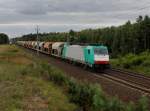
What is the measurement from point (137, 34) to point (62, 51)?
636 inches

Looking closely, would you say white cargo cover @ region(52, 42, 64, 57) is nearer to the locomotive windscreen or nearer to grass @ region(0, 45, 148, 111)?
the locomotive windscreen

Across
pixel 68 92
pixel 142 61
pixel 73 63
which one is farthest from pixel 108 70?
pixel 68 92

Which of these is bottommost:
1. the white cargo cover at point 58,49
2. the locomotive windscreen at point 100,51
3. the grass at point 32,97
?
the grass at point 32,97

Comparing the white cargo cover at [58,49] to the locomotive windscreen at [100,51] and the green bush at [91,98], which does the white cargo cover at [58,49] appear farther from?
the green bush at [91,98]

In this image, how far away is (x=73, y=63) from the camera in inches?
1989

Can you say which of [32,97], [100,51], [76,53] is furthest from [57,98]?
[76,53]

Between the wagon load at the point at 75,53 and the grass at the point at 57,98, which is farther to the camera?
the wagon load at the point at 75,53

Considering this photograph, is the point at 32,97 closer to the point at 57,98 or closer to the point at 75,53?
the point at 57,98

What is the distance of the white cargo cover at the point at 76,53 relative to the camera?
146 ft

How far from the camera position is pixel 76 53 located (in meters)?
47.5

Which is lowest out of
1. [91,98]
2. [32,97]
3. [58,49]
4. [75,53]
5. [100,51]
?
[32,97]

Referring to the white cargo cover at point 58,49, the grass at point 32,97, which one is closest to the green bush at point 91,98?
the grass at point 32,97

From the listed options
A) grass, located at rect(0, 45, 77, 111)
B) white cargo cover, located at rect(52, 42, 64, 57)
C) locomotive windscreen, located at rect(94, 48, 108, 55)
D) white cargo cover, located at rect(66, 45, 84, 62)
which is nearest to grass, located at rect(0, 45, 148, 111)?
grass, located at rect(0, 45, 77, 111)

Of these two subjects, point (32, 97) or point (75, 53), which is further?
point (75, 53)
